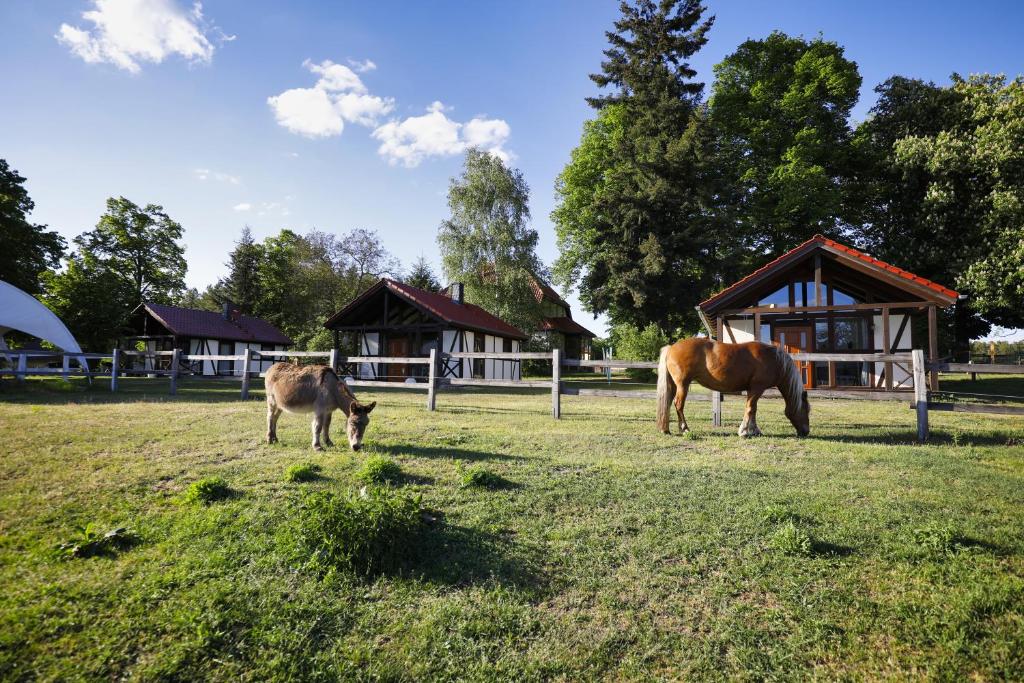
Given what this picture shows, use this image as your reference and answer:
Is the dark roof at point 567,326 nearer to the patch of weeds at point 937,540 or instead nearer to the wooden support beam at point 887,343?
the wooden support beam at point 887,343

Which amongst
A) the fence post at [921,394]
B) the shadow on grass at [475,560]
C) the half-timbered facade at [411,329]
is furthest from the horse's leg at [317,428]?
the half-timbered facade at [411,329]

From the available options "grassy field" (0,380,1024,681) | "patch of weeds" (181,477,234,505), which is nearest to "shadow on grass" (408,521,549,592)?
"grassy field" (0,380,1024,681)

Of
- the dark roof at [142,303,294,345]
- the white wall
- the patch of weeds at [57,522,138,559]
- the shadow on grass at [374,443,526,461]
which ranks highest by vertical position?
the dark roof at [142,303,294,345]

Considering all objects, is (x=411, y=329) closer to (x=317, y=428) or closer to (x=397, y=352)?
(x=397, y=352)

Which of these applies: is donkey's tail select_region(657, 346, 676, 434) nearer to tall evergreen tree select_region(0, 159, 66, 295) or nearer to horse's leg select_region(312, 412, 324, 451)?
horse's leg select_region(312, 412, 324, 451)

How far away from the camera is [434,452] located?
6426mm

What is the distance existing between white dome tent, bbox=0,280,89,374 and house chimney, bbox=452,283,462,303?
18264 millimetres

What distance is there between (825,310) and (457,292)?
20165mm

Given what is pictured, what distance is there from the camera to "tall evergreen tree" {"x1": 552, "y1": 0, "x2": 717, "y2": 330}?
25203mm

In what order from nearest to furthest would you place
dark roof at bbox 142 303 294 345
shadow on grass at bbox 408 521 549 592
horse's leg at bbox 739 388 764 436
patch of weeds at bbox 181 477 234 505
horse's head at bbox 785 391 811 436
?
shadow on grass at bbox 408 521 549 592 < patch of weeds at bbox 181 477 234 505 < horse's leg at bbox 739 388 764 436 < horse's head at bbox 785 391 811 436 < dark roof at bbox 142 303 294 345

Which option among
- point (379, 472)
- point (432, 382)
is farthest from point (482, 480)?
point (432, 382)

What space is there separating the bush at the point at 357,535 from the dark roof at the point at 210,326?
115 feet

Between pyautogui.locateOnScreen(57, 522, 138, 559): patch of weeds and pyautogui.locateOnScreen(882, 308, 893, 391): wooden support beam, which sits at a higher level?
pyautogui.locateOnScreen(882, 308, 893, 391): wooden support beam

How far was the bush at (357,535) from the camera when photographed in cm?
326
